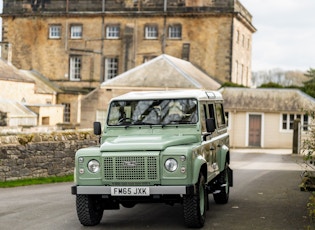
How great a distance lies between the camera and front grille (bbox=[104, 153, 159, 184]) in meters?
9.82

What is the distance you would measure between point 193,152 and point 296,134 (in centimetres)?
2468

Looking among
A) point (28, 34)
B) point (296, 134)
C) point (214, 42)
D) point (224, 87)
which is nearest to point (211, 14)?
point (214, 42)

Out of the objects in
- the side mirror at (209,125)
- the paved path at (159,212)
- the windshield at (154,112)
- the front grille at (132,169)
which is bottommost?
the paved path at (159,212)

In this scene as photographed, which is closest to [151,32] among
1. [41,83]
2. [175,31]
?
[175,31]

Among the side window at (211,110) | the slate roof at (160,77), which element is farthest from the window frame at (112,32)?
the side window at (211,110)

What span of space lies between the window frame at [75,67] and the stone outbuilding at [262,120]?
20.6 meters

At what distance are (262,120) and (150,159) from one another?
31822 millimetres

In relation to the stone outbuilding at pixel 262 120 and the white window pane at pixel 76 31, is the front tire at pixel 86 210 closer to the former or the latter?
the stone outbuilding at pixel 262 120

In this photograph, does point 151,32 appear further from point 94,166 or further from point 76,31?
point 94,166

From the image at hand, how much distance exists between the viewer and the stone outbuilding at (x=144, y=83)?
139 ft

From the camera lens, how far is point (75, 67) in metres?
58.3

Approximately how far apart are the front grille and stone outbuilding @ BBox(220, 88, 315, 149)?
1226 inches

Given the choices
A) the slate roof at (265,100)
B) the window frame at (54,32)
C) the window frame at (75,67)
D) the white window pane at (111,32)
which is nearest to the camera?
the slate roof at (265,100)

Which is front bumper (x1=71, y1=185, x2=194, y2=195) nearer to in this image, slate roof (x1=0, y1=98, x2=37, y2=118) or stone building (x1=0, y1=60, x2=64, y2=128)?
stone building (x1=0, y1=60, x2=64, y2=128)
